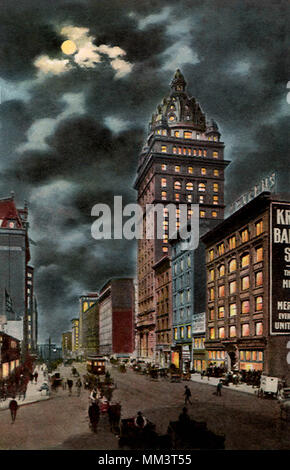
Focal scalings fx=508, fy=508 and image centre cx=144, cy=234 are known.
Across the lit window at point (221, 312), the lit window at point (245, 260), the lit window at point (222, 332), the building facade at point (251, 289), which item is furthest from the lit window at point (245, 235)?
the lit window at point (222, 332)

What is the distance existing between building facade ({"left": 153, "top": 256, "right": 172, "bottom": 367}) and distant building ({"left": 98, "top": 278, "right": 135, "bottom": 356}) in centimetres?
197

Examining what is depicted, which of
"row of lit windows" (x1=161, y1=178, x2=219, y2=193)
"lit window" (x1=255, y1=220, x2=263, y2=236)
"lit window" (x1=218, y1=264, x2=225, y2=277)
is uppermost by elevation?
"row of lit windows" (x1=161, y1=178, x2=219, y2=193)

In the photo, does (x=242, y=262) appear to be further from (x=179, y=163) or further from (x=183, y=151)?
(x=183, y=151)

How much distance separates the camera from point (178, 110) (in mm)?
A: 26094

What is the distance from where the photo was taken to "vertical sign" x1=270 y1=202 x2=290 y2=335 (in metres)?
28.6

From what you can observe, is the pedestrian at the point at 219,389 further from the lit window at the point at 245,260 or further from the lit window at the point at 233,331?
the lit window at the point at 245,260

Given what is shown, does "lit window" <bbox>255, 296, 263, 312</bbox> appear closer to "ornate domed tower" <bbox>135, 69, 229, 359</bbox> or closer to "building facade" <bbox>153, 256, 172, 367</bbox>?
"ornate domed tower" <bbox>135, 69, 229, 359</bbox>

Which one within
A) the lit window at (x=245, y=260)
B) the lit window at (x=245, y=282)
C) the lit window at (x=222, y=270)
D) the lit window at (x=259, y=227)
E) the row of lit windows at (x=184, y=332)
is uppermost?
the lit window at (x=259, y=227)

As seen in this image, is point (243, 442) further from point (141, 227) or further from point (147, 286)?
point (147, 286)

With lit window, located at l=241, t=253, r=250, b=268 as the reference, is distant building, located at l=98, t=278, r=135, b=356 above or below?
below

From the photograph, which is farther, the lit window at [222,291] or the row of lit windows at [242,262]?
the lit window at [222,291]

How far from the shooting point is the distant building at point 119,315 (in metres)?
30.9

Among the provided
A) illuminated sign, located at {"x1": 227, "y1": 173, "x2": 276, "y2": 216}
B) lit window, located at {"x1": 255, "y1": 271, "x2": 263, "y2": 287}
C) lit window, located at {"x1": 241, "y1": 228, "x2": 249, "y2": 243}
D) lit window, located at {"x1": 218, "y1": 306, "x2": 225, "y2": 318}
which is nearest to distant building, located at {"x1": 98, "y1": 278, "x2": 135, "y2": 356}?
lit window, located at {"x1": 218, "y1": 306, "x2": 225, "y2": 318}

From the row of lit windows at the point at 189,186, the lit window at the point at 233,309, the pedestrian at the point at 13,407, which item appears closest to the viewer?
the pedestrian at the point at 13,407
